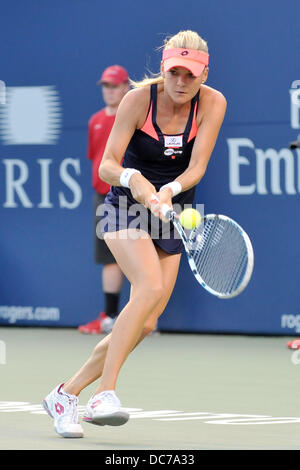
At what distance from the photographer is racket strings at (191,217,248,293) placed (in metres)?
6.11

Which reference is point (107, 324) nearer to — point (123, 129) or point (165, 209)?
point (123, 129)

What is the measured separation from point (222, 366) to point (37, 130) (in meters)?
3.31

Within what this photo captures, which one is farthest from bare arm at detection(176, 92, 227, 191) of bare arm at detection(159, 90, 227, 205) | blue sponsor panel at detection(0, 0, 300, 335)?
blue sponsor panel at detection(0, 0, 300, 335)

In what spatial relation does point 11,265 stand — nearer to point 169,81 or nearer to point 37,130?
point 37,130

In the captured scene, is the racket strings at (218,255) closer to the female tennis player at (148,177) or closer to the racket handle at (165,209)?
the female tennis player at (148,177)

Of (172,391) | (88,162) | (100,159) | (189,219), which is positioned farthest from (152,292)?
(88,162)

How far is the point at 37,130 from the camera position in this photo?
11398 millimetres

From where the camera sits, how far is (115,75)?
1059 cm

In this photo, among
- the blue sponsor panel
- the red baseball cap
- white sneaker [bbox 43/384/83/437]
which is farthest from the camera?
the red baseball cap

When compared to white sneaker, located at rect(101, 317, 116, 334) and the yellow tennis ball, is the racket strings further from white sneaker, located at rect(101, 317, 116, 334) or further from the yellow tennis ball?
white sneaker, located at rect(101, 317, 116, 334)

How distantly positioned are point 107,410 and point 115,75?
521cm

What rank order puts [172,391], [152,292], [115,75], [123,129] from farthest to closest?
[115,75] < [172,391] < [123,129] < [152,292]

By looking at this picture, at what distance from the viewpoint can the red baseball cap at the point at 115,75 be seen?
416 inches

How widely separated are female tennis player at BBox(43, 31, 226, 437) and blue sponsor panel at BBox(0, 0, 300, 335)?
405 centimetres
